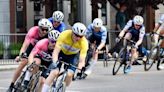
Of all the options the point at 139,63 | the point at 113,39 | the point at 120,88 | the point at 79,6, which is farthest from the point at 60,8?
the point at 120,88

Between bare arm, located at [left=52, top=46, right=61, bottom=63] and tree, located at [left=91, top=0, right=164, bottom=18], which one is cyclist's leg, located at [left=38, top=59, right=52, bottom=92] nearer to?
bare arm, located at [left=52, top=46, right=61, bottom=63]

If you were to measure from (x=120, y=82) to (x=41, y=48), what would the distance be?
472cm

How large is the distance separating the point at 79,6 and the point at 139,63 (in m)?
9.96

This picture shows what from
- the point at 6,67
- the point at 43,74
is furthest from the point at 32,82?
the point at 6,67

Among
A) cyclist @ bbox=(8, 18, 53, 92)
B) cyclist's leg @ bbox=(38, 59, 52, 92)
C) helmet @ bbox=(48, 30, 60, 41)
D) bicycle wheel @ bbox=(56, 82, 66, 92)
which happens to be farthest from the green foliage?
bicycle wheel @ bbox=(56, 82, 66, 92)

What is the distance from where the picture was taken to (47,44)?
37.7 ft

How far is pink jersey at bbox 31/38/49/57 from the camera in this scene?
11.4 meters

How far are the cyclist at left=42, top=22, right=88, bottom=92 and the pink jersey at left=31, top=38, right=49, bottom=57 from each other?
11.2 inches

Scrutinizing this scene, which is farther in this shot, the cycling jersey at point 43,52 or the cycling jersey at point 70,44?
the cycling jersey at point 43,52

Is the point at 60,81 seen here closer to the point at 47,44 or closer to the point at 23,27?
the point at 47,44

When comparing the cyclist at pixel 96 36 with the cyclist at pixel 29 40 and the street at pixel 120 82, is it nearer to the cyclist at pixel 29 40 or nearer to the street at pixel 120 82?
the street at pixel 120 82

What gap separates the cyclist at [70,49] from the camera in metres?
10.9

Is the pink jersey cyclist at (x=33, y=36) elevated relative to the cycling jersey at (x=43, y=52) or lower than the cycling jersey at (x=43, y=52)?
elevated

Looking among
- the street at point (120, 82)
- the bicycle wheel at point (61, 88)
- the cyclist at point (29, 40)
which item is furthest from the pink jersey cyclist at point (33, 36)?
the street at point (120, 82)
